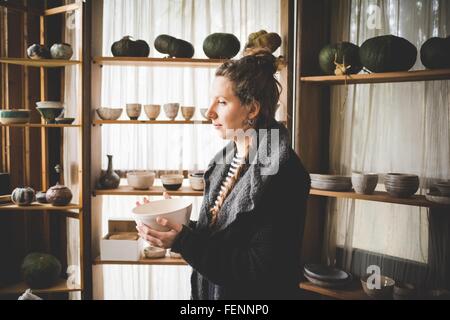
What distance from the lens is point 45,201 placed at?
92.7 inches

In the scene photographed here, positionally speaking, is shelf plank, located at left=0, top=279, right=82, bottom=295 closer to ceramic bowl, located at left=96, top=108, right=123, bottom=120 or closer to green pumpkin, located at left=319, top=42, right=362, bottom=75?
ceramic bowl, located at left=96, top=108, right=123, bottom=120

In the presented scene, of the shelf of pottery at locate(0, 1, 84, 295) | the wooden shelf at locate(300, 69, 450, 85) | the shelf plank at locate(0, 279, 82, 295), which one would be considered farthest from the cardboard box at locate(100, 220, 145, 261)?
the wooden shelf at locate(300, 69, 450, 85)

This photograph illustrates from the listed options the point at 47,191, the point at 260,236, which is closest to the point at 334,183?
the point at 260,236

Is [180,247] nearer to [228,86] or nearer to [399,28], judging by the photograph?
[228,86]

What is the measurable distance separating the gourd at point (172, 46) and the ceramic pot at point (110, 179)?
80cm

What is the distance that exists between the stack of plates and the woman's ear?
123 cm

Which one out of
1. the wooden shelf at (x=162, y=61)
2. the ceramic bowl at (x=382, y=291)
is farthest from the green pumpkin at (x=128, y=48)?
the ceramic bowl at (x=382, y=291)

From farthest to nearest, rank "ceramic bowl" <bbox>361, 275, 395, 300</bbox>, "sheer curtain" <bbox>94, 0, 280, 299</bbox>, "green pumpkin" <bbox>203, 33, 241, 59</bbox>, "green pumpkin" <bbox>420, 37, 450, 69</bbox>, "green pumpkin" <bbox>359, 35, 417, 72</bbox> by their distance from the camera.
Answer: "sheer curtain" <bbox>94, 0, 280, 299</bbox> < "green pumpkin" <bbox>203, 33, 241, 59</bbox> < "ceramic bowl" <bbox>361, 275, 395, 300</bbox> < "green pumpkin" <bbox>359, 35, 417, 72</bbox> < "green pumpkin" <bbox>420, 37, 450, 69</bbox>

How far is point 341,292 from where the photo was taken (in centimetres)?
206

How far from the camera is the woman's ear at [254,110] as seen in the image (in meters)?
1.35

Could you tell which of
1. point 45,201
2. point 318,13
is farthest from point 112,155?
point 318,13

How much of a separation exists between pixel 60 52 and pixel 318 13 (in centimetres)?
164

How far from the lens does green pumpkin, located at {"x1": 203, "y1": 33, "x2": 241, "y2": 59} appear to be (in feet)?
7.28

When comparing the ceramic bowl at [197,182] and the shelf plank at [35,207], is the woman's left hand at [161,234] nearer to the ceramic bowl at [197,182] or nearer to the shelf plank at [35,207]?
the ceramic bowl at [197,182]
